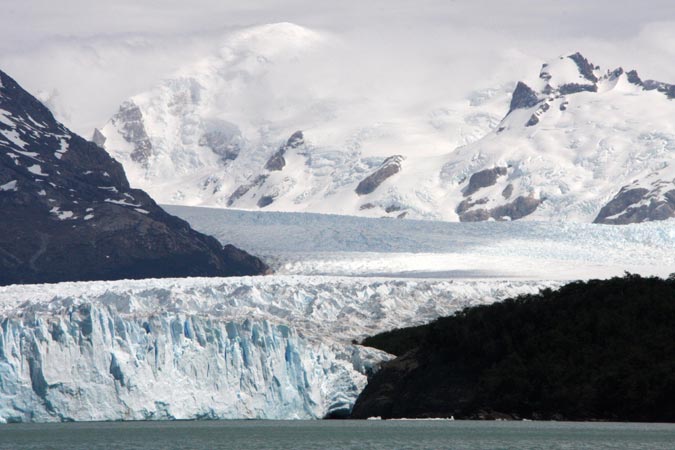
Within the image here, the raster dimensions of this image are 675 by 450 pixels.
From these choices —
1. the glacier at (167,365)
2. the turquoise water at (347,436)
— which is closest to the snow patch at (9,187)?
the glacier at (167,365)

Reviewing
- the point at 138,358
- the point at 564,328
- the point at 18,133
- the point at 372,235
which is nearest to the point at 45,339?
the point at 138,358

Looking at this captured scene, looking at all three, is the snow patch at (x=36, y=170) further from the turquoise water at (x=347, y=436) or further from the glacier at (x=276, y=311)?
the turquoise water at (x=347, y=436)

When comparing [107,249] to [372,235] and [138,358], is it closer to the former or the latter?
[372,235]

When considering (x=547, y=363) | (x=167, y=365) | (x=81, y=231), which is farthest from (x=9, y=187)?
(x=547, y=363)

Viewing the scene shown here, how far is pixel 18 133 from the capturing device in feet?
636

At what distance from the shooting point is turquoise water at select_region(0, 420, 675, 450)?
63438mm

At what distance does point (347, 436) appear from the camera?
68938 millimetres

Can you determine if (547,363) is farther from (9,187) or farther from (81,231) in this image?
(9,187)

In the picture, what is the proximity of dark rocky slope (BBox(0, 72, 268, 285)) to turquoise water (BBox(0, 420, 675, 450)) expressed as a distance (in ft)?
244

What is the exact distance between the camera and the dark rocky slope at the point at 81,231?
6496 inches

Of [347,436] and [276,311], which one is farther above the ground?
[276,311]

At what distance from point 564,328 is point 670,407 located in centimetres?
975

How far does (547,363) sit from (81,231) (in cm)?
10085

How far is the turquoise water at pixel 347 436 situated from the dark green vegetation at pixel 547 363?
2.05 meters
